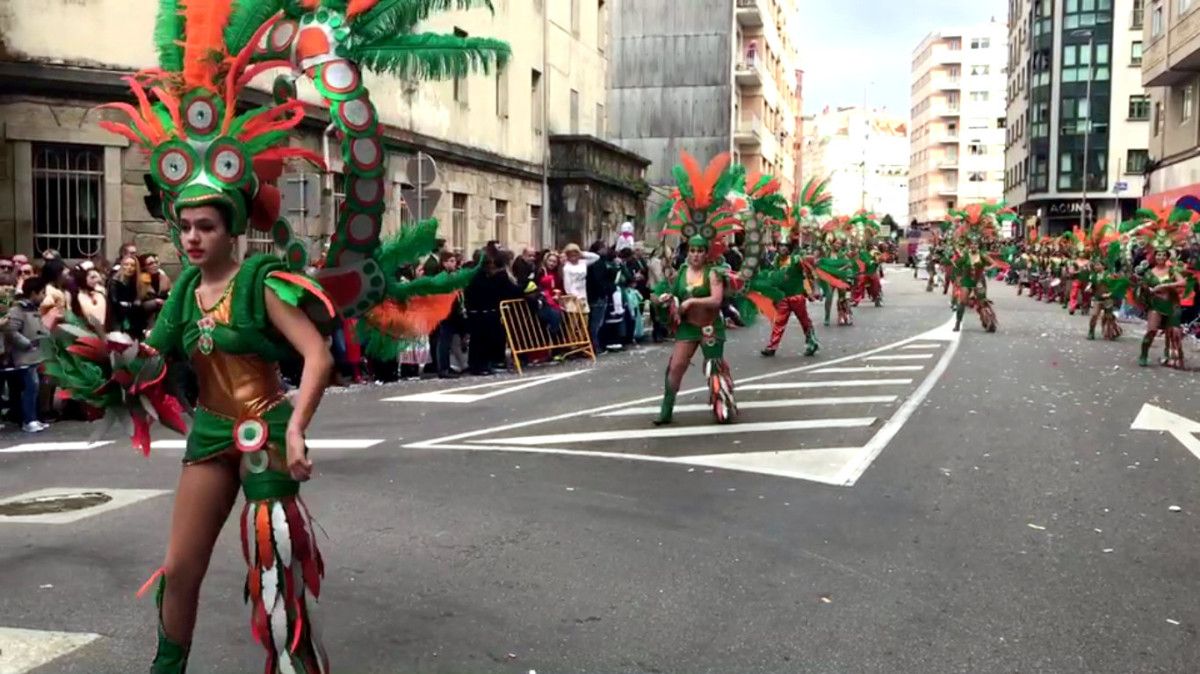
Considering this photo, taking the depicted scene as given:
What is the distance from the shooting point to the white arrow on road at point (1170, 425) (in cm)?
1081

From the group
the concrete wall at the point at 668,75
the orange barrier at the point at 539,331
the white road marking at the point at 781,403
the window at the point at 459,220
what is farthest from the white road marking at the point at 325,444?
the concrete wall at the point at 668,75

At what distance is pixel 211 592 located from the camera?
5.82 m

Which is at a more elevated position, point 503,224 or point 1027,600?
point 503,224

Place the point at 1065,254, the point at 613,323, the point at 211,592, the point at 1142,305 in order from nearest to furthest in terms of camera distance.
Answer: the point at 211,592 → the point at 1142,305 → the point at 613,323 → the point at 1065,254

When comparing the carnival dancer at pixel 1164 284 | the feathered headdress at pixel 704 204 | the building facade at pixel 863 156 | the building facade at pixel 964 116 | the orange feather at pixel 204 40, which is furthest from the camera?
the building facade at pixel 863 156

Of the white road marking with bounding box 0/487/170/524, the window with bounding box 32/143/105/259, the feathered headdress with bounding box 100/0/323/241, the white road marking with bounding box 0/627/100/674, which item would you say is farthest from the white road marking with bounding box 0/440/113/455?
the feathered headdress with bounding box 100/0/323/241

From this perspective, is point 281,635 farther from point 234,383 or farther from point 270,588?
point 234,383

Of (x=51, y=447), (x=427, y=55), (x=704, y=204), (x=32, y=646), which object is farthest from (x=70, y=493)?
(x=704, y=204)

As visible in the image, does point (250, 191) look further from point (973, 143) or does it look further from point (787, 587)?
point (973, 143)

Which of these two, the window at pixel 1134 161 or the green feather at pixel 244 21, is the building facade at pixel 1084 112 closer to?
the window at pixel 1134 161

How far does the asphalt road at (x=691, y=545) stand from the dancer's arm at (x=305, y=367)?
138 centimetres

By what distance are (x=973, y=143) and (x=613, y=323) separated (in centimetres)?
11864

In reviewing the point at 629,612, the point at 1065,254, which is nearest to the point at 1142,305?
the point at 629,612

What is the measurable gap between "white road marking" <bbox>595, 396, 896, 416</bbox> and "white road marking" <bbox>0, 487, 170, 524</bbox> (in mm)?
5226
